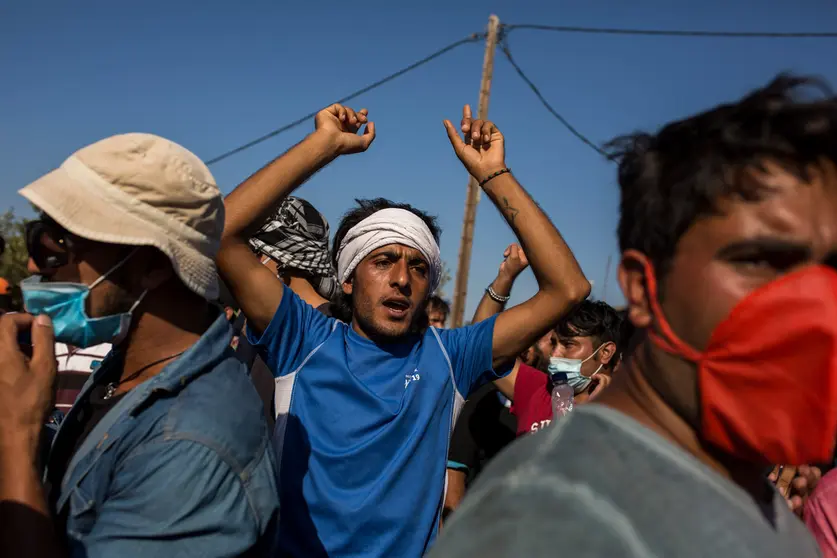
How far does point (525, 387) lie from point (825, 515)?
9.28ft

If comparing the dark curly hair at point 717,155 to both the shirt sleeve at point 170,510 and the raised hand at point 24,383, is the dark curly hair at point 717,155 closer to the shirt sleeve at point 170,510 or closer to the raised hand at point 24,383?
the shirt sleeve at point 170,510

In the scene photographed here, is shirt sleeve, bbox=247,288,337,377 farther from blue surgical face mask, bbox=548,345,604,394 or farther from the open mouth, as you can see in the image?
blue surgical face mask, bbox=548,345,604,394

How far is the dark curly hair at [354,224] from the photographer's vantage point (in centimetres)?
393

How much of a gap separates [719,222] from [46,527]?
5.48ft

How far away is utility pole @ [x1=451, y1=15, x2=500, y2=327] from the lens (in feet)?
49.5

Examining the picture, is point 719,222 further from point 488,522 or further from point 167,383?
point 167,383

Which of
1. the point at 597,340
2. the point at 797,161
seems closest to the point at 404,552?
the point at 797,161

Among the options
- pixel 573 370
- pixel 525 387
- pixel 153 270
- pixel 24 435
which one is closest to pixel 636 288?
pixel 153 270

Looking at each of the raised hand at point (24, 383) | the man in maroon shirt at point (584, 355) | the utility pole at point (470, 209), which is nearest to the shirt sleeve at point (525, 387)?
the man in maroon shirt at point (584, 355)

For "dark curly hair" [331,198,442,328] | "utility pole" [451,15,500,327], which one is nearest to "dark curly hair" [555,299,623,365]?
"dark curly hair" [331,198,442,328]

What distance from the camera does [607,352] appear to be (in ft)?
17.7

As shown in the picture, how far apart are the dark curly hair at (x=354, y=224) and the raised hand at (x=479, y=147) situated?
494 millimetres

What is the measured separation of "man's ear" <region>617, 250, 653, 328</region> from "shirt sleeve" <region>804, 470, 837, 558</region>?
1361 millimetres

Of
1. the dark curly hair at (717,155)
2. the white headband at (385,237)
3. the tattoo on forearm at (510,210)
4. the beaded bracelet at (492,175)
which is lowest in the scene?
the white headband at (385,237)
